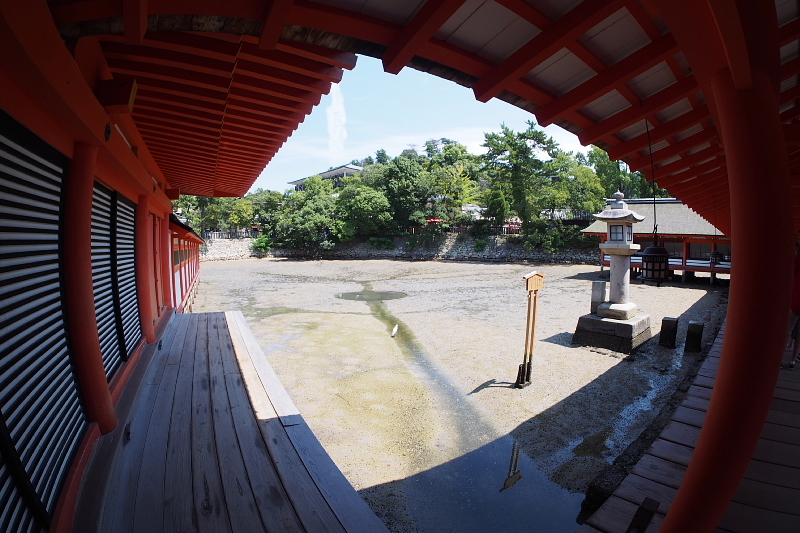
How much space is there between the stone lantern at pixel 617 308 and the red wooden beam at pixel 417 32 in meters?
8.43

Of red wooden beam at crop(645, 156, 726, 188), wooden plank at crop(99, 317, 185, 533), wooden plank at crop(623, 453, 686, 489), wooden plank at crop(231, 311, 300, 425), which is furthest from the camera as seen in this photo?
red wooden beam at crop(645, 156, 726, 188)

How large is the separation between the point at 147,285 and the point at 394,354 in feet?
16.5

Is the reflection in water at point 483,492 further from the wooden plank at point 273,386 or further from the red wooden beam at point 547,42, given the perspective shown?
the red wooden beam at point 547,42

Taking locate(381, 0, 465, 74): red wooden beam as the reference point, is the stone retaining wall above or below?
below

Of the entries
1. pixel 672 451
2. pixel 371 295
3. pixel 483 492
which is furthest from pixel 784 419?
pixel 371 295

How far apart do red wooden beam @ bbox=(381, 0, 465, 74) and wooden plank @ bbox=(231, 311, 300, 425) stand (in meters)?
2.45

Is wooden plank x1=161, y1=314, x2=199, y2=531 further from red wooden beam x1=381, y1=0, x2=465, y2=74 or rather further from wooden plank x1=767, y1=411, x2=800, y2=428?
wooden plank x1=767, y1=411, x2=800, y2=428

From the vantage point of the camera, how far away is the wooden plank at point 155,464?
2018 mm

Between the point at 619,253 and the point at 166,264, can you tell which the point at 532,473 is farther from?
the point at 166,264

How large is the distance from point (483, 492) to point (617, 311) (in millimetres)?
6100

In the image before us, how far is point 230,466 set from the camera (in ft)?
8.05

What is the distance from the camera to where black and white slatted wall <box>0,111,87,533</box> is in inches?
60.3

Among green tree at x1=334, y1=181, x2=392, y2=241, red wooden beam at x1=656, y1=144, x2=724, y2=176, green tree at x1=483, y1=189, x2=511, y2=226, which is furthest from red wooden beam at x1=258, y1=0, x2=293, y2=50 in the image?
green tree at x1=334, y1=181, x2=392, y2=241

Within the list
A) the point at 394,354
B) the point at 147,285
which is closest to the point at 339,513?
the point at 147,285
